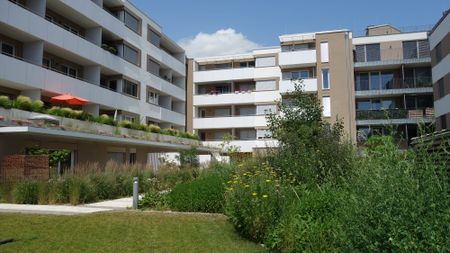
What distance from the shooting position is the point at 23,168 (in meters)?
18.0

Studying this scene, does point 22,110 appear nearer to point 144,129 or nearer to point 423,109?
point 144,129

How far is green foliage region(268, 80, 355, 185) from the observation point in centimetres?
1091

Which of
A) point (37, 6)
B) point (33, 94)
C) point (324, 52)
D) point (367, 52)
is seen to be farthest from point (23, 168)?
point (367, 52)

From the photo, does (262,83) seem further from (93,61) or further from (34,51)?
(34,51)

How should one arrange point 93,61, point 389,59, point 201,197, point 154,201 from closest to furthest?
point 201,197, point 154,201, point 93,61, point 389,59

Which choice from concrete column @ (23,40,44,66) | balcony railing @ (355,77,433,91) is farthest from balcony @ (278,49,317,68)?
concrete column @ (23,40,44,66)

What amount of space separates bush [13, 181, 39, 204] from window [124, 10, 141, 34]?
24531 mm

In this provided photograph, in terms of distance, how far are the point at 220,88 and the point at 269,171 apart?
142 feet

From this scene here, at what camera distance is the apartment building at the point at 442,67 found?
33.3 metres

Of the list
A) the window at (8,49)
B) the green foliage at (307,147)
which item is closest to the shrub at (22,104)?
the window at (8,49)

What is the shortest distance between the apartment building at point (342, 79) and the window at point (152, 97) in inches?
355

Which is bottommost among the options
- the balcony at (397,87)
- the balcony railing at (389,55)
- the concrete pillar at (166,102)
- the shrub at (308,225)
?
the shrub at (308,225)

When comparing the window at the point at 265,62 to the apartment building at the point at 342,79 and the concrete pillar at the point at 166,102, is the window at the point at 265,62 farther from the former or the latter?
the concrete pillar at the point at 166,102

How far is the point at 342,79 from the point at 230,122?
1434cm
